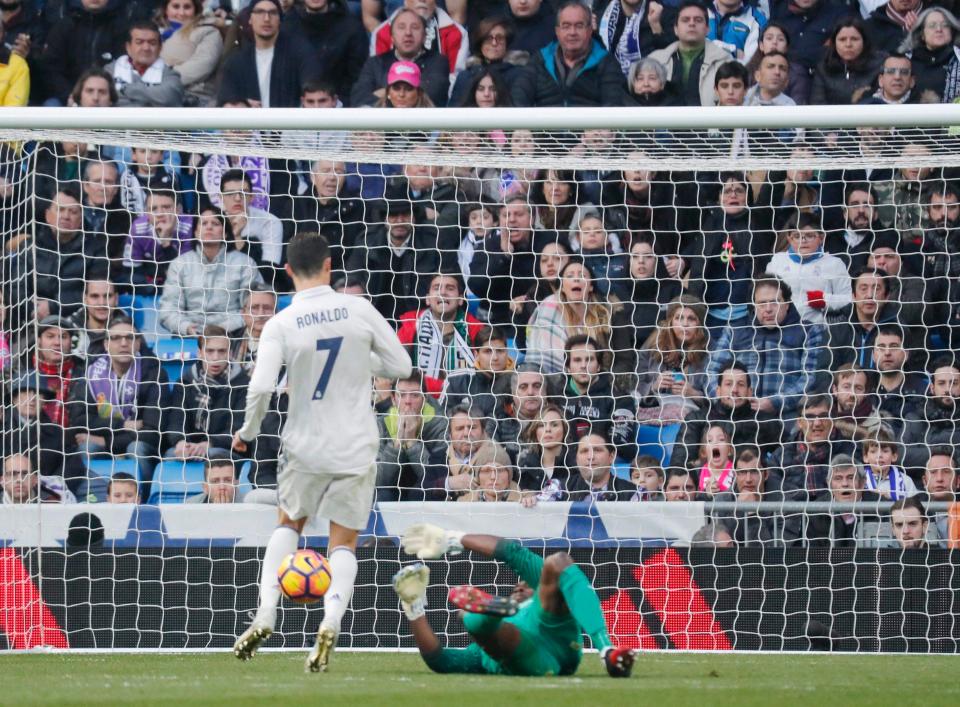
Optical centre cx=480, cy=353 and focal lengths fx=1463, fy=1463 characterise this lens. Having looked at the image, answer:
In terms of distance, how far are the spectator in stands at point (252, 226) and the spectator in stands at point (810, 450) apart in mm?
3860

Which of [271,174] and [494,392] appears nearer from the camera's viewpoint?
[494,392]

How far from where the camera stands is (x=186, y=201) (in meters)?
11.5

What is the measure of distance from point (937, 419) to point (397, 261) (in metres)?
3.91

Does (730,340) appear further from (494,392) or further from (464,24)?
(464,24)

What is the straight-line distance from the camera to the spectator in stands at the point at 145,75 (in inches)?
486

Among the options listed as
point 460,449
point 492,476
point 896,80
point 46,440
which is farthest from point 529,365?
point 896,80

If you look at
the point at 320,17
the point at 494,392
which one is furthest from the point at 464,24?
the point at 494,392

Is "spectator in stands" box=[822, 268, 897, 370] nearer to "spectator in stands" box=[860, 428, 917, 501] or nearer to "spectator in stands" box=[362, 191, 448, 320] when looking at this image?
"spectator in stands" box=[860, 428, 917, 501]

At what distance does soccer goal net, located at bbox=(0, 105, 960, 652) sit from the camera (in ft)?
27.9

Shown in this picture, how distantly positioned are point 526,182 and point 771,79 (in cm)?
230

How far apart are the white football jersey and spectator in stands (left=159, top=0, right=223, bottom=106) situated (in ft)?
21.2

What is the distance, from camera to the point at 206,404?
32.6 feet

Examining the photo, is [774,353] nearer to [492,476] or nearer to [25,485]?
[492,476]

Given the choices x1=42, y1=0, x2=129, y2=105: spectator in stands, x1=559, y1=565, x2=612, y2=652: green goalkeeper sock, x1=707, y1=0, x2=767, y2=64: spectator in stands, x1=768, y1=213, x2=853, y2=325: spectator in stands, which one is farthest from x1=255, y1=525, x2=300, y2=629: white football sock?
x1=42, y1=0, x2=129, y2=105: spectator in stands
